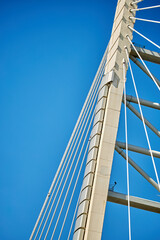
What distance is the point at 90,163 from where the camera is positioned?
1088 cm

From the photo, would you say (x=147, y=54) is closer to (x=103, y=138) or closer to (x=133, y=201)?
(x=103, y=138)

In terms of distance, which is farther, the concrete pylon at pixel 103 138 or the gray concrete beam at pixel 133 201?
the gray concrete beam at pixel 133 201

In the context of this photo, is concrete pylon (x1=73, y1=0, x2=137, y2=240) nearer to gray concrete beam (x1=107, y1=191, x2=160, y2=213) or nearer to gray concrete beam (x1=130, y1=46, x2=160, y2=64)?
gray concrete beam (x1=107, y1=191, x2=160, y2=213)

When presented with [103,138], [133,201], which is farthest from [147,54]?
[133,201]

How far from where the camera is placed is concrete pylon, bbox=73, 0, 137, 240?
32.6 feet

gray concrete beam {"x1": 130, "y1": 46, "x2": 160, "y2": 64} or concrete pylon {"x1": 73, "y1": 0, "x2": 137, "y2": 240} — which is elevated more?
gray concrete beam {"x1": 130, "y1": 46, "x2": 160, "y2": 64}

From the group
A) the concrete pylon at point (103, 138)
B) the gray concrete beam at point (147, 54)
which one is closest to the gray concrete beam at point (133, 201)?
the concrete pylon at point (103, 138)

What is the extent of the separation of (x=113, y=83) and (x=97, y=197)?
13.1 ft

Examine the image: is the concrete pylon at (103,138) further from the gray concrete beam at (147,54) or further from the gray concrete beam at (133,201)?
the gray concrete beam at (147,54)

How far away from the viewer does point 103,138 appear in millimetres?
10859

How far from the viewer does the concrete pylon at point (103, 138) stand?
9922mm

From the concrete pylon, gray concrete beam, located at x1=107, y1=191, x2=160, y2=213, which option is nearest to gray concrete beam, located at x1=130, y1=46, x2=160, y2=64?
the concrete pylon

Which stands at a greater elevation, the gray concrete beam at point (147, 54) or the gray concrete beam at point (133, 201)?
the gray concrete beam at point (147, 54)

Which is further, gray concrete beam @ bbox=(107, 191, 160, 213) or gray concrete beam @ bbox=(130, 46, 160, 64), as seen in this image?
gray concrete beam @ bbox=(130, 46, 160, 64)
